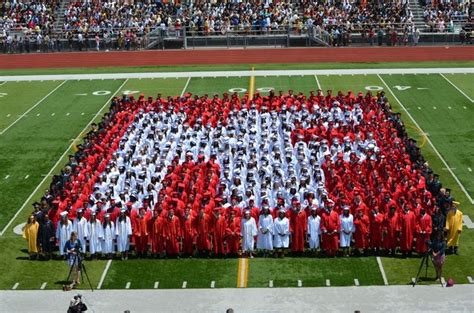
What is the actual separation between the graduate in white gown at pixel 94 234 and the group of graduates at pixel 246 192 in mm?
24

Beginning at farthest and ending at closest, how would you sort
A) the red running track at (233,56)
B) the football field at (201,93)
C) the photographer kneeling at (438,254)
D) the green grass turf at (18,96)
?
the red running track at (233,56)
the green grass turf at (18,96)
the football field at (201,93)
the photographer kneeling at (438,254)

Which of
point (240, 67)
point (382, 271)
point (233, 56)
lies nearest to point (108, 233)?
point (382, 271)

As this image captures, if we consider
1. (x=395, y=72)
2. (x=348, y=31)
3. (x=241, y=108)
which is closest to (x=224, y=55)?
(x=348, y=31)

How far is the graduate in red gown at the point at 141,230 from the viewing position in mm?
19859

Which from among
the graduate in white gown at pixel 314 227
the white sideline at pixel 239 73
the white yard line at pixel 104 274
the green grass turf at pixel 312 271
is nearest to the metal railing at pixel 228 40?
the white sideline at pixel 239 73

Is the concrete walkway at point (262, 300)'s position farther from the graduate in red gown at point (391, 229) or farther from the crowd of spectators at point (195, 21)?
the crowd of spectators at point (195, 21)

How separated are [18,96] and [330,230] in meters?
22.4

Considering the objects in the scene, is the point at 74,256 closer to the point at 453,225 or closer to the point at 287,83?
the point at 453,225

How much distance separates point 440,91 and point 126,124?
14334mm

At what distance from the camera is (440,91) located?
123 feet

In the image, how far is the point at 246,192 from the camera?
68.8 feet

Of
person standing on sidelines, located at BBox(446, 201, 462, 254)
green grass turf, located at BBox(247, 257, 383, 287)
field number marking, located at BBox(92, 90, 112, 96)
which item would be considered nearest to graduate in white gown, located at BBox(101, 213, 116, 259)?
green grass turf, located at BBox(247, 257, 383, 287)

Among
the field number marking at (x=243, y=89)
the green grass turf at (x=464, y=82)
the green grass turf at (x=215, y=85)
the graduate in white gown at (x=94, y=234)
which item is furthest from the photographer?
the green grass turf at (x=215, y=85)

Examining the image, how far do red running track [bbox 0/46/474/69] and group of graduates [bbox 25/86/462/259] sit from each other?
63.8 ft
